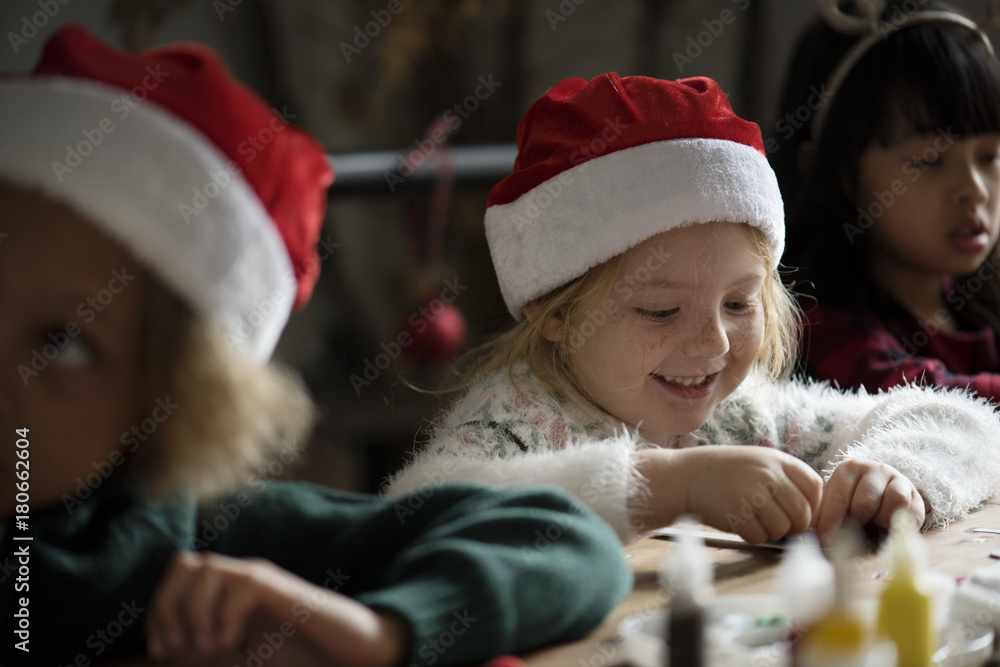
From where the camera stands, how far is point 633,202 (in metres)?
0.96

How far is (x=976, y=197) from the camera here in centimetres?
134

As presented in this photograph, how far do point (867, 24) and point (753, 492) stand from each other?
3.21ft

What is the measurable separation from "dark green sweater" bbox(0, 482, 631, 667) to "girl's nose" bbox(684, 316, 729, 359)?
376 millimetres

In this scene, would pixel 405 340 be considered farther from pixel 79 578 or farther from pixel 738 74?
pixel 79 578

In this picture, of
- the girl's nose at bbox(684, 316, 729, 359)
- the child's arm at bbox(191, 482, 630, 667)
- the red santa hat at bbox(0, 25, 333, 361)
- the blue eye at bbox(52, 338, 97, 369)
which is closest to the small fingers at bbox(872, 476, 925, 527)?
the girl's nose at bbox(684, 316, 729, 359)

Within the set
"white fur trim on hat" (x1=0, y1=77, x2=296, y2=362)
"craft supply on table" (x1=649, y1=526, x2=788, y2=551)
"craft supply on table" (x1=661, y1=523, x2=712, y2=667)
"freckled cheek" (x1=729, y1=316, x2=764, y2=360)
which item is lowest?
"craft supply on table" (x1=649, y1=526, x2=788, y2=551)

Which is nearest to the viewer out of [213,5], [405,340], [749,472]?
[749,472]

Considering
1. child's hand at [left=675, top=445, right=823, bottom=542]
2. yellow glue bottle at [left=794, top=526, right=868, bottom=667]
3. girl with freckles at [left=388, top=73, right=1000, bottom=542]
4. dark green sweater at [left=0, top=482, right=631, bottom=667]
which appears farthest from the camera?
girl with freckles at [left=388, top=73, right=1000, bottom=542]

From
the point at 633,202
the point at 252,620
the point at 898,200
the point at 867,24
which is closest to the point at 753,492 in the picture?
the point at 633,202

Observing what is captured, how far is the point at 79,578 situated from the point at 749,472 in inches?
20.2

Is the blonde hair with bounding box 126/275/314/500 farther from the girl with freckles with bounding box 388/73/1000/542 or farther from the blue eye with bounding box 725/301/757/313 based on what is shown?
the blue eye with bounding box 725/301/757/313

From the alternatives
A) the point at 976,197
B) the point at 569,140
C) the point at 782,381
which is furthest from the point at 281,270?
the point at 976,197

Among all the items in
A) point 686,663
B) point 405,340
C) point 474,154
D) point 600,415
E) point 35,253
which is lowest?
point 405,340

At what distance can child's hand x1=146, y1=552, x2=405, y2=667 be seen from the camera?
0.47 metres
